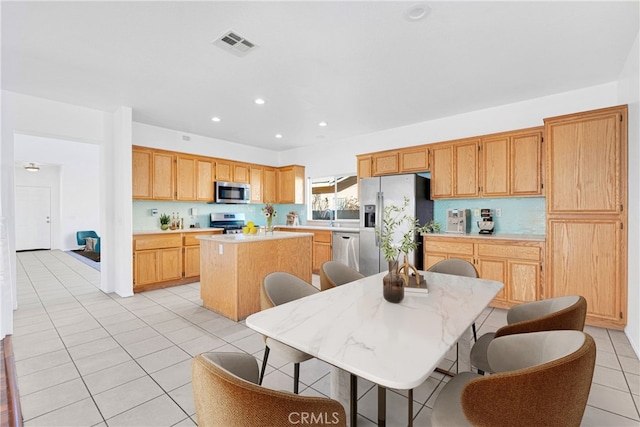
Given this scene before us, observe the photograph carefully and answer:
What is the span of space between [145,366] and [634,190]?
4536 millimetres

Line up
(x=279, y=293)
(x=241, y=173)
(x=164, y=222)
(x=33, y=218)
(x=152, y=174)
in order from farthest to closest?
(x=33, y=218)
(x=241, y=173)
(x=164, y=222)
(x=152, y=174)
(x=279, y=293)

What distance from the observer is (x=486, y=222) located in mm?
4168

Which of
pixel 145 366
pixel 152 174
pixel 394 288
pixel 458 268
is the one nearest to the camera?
pixel 394 288

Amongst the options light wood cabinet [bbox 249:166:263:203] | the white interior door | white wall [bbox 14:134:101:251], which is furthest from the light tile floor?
the white interior door

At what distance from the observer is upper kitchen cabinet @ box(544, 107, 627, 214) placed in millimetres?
2996

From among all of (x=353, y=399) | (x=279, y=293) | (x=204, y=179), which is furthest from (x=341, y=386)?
(x=204, y=179)

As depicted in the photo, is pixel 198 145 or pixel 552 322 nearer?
pixel 552 322

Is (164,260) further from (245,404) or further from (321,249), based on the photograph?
(245,404)

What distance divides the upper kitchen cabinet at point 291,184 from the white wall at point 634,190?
16.9 ft

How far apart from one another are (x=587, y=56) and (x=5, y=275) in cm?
619

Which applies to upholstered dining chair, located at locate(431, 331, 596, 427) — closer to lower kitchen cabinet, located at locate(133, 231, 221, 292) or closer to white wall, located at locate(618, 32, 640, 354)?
white wall, located at locate(618, 32, 640, 354)

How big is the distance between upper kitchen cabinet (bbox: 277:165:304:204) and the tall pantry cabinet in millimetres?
4502

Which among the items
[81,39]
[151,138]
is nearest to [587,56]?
[81,39]

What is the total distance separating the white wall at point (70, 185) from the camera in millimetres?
8602
